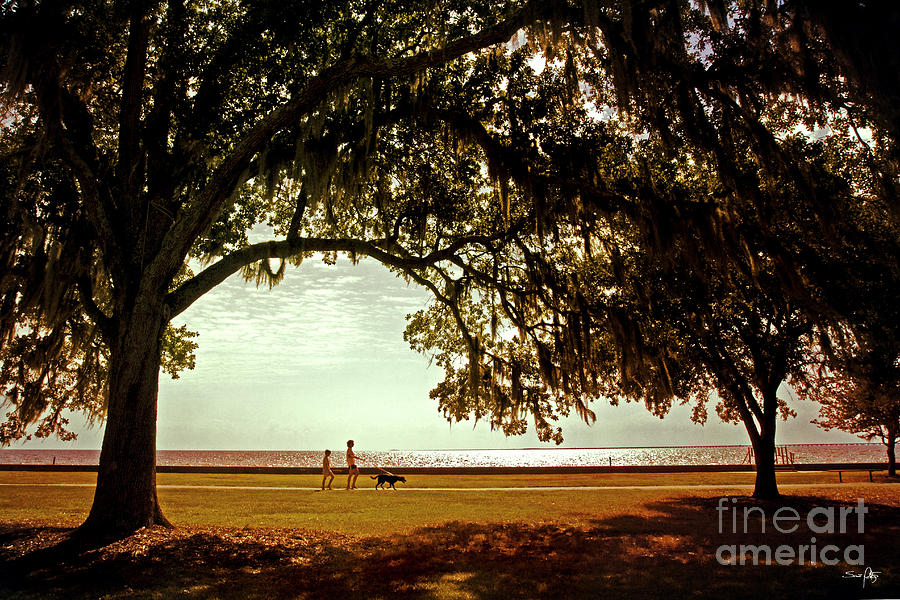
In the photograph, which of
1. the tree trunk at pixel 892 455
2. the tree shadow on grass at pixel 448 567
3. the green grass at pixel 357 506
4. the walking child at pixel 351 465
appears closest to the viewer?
the tree shadow on grass at pixel 448 567

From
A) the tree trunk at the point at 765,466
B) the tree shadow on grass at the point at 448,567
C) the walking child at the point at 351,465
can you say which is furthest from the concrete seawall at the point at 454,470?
the tree shadow on grass at the point at 448,567

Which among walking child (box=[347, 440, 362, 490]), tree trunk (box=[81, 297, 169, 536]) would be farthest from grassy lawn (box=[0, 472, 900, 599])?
walking child (box=[347, 440, 362, 490])

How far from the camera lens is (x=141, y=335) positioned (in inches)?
332

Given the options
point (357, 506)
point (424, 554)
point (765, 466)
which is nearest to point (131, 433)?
point (424, 554)

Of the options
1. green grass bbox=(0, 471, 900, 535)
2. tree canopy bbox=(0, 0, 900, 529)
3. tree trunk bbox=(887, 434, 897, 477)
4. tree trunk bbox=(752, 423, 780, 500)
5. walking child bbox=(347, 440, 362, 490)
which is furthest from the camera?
tree trunk bbox=(887, 434, 897, 477)

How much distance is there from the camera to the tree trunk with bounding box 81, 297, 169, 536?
7801 mm

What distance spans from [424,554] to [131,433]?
4745 millimetres

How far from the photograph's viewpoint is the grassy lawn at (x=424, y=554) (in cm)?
564

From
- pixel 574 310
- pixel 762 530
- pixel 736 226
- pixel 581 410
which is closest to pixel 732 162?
pixel 736 226

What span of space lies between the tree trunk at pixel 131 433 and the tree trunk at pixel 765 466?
15.5 meters

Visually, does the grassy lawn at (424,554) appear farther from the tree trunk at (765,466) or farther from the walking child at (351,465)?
the walking child at (351,465)
